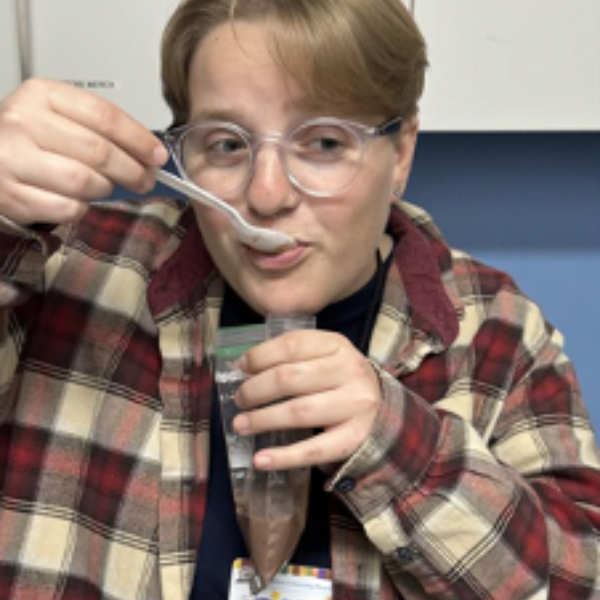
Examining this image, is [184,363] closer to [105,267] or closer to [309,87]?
[105,267]

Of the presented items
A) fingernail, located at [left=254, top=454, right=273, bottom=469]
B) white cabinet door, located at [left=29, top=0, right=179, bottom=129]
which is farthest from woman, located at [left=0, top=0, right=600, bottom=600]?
white cabinet door, located at [left=29, top=0, right=179, bottom=129]

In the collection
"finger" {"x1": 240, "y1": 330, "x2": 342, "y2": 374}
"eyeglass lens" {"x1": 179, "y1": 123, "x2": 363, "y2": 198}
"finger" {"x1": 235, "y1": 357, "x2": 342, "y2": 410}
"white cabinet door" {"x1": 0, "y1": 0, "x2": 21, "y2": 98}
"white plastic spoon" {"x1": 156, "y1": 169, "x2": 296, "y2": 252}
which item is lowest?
"finger" {"x1": 235, "y1": 357, "x2": 342, "y2": 410}

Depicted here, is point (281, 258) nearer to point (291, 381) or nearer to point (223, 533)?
point (291, 381)

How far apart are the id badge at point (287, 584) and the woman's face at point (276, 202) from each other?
29 cm

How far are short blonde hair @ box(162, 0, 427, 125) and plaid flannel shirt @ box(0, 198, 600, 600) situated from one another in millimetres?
230

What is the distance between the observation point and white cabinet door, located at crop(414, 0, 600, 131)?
1119 millimetres

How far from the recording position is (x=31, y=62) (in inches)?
44.8

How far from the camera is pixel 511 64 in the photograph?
113 cm

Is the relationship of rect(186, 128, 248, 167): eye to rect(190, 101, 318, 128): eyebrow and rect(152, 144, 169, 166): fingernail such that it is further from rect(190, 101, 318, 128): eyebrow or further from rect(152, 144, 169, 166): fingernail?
rect(152, 144, 169, 166): fingernail

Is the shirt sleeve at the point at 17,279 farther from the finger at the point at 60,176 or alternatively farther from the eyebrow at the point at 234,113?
the eyebrow at the point at 234,113

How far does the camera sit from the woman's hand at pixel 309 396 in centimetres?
71

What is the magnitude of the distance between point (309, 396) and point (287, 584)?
0.27 meters

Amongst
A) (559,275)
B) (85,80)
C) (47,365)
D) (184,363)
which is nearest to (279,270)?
(184,363)

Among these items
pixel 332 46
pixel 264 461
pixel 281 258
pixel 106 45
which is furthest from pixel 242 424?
pixel 106 45
